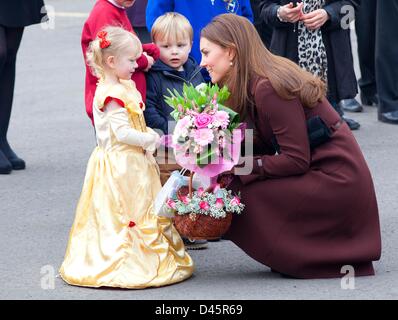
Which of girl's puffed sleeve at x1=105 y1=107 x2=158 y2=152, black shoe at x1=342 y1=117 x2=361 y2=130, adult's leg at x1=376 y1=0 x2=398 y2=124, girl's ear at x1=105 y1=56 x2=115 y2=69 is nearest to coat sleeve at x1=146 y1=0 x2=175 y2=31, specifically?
girl's ear at x1=105 y1=56 x2=115 y2=69

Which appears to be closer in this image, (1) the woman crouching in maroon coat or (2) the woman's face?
(1) the woman crouching in maroon coat

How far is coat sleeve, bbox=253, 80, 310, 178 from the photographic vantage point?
6.35 metres

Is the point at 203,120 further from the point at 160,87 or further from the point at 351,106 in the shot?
the point at 351,106

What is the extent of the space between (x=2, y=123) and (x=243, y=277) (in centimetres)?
319

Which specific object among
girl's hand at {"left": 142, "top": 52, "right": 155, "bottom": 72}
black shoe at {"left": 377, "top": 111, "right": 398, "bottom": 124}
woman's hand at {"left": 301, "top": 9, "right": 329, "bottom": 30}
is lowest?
black shoe at {"left": 377, "top": 111, "right": 398, "bottom": 124}

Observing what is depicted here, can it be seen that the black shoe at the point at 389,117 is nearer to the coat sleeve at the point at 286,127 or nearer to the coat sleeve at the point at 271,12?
the coat sleeve at the point at 271,12

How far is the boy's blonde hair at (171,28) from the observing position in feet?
23.3

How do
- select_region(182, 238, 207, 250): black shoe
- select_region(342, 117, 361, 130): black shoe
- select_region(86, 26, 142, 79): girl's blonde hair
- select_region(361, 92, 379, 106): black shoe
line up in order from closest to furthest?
→ 1. select_region(86, 26, 142, 79): girl's blonde hair
2. select_region(182, 238, 207, 250): black shoe
3. select_region(342, 117, 361, 130): black shoe
4. select_region(361, 92, 379, 106): black shoe

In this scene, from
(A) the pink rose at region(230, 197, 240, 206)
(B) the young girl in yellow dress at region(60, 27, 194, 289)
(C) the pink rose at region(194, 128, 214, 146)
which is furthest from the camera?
(B) the young girl in yellow dress at region(60, 27, 194, 289)

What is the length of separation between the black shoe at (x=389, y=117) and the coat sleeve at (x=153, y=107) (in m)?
3.65

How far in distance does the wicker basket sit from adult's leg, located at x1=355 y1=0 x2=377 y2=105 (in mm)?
4738

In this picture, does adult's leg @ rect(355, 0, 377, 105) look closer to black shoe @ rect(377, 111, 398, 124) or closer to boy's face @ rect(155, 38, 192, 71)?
black shoe @ rect(377, 111, 398, 124)

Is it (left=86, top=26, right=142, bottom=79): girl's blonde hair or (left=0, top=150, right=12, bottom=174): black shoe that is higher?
(left=86, top=26, right=142, bottom=79): girl's blonde hair

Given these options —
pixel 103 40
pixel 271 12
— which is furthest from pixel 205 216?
pixel 271 12
